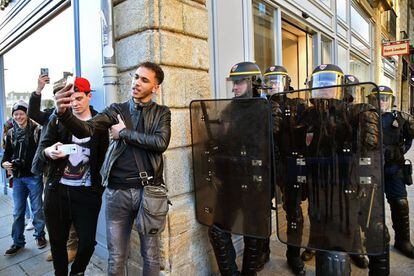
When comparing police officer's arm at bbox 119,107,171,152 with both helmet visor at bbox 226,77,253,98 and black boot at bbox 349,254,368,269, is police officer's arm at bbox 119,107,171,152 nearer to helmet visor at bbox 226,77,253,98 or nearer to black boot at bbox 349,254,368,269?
helmet visor at bbox 226,77,253,98

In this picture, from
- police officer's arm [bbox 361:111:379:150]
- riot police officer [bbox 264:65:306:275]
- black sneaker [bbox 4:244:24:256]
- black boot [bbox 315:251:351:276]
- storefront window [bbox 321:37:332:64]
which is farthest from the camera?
storefront window [bbox 321:37:332:64]

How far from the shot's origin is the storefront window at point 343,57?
26.3ft

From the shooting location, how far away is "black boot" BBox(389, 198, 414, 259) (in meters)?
3.48

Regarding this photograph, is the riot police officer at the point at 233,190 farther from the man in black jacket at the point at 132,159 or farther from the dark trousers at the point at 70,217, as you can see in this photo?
the dark trousers at the point at 70,217

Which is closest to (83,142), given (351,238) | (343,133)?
(343,133)

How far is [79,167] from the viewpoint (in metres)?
2.60

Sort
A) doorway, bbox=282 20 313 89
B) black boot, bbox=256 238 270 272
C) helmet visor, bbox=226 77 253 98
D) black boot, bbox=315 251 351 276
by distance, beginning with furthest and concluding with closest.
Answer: doorway, bbox=282 20 313 89, black boot, bbox=256 238 270 272, helmet visor, bbox=226 77 253 98, black boot, bbox=315 251 351 276

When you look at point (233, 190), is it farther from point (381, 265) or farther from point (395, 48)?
point (395, 48)

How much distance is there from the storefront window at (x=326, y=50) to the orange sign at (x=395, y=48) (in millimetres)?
6461

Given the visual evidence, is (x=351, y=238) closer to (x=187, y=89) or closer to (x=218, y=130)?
(x=218, y=130)

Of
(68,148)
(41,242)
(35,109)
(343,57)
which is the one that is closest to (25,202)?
(41,242)

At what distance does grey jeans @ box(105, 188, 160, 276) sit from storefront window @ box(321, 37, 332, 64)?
6.38 metres

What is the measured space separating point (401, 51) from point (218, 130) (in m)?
12.6

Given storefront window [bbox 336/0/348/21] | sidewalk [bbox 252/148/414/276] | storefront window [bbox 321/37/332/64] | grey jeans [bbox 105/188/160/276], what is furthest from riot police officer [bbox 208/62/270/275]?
storefront window [bbox 336/0/348/21]
